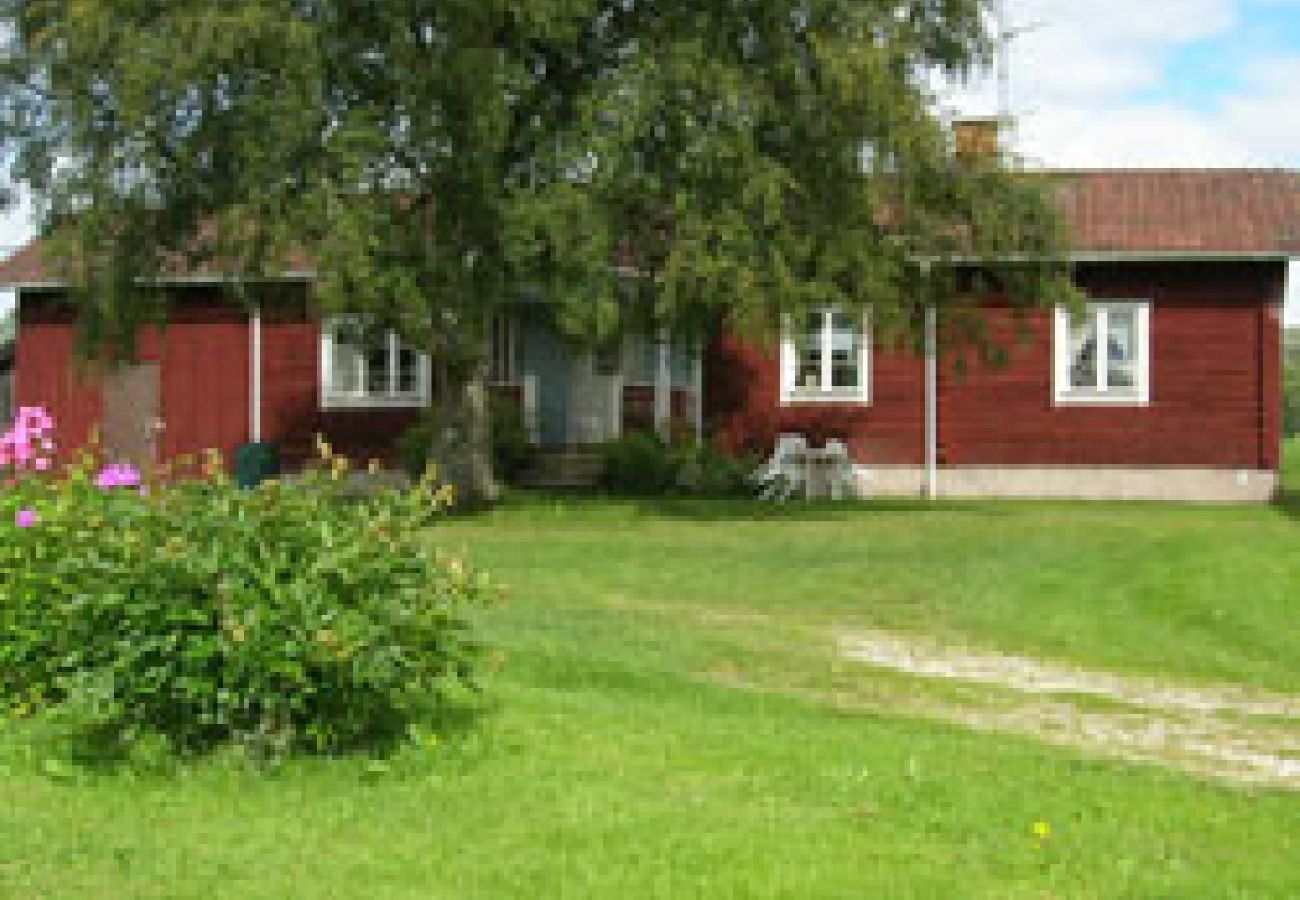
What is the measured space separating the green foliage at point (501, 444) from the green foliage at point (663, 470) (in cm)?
143

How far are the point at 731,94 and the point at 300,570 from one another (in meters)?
12.8

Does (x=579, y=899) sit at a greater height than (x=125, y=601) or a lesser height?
lesser

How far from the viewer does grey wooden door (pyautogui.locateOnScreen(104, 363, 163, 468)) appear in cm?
2977

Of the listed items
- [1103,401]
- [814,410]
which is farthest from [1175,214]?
[814,410]

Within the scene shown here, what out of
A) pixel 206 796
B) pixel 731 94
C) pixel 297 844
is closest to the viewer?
pixel 297 844

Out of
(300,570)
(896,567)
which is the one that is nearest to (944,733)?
(300,570)

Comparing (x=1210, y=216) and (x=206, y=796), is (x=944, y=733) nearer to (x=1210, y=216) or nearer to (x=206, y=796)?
(x=206, y=796)

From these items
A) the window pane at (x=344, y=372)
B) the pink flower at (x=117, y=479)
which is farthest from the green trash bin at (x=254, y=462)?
the pink flower at (x=117, y=479)

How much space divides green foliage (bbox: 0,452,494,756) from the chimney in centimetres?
1512

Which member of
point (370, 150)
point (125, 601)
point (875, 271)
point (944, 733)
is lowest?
point (944, 733)

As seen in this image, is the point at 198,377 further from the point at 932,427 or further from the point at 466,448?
the point at 932,427

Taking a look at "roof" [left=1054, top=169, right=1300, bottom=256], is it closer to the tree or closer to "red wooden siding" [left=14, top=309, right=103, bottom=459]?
the tree

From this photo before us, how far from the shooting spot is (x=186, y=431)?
29578 mm

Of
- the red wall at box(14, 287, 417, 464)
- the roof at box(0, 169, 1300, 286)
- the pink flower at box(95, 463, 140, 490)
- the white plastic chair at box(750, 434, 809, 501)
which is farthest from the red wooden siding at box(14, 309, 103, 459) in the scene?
the pink flower at box(95, 463, 140, 490)
